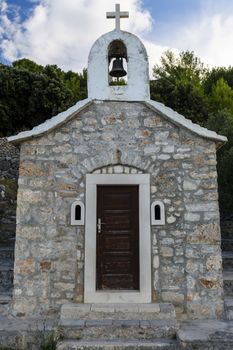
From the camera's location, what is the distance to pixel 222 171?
9.97m

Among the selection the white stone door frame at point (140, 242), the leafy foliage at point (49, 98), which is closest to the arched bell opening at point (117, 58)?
the white stone door frame at point (140, 242)

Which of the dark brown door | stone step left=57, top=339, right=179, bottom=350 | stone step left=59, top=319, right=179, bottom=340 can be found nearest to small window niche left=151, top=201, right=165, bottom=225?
the dark brown door

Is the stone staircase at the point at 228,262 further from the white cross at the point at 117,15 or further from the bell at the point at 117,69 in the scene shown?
the white cross at the point at 117,15

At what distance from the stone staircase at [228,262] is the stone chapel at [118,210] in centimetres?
29

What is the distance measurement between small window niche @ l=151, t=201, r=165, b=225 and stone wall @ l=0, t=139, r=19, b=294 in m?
3.02

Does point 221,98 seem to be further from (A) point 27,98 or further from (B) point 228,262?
(B) point 228,262

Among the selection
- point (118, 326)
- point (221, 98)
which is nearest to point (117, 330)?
point (118, 326)

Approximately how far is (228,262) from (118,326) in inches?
164

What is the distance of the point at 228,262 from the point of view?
26.0ft

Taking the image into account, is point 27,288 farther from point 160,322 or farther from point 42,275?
point 160,322

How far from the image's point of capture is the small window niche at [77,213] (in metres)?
Answer: 5.48

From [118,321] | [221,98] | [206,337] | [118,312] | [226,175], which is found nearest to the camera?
[206,337]

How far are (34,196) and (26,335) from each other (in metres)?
2.06

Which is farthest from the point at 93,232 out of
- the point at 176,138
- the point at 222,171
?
the point at 222,171
